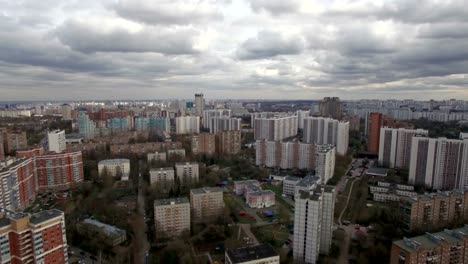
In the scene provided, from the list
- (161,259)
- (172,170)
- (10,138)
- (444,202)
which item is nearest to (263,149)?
(172,170)

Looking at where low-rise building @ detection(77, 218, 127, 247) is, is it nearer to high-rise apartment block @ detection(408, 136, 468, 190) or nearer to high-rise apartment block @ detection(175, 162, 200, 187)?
high-rise apartment block @ detection(175, 162, 200, 187)

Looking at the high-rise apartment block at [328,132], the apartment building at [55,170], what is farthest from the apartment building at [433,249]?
the apartment building at [55,170]

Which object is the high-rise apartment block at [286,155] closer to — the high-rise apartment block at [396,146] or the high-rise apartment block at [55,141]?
the high-rise apartment block at [396,146]

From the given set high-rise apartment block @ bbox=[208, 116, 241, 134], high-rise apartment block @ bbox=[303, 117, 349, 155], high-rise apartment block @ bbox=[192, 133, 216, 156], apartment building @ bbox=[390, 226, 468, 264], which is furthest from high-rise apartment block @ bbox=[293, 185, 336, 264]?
high-rise apartment block @ bbox=[208, 116, 241, 134]

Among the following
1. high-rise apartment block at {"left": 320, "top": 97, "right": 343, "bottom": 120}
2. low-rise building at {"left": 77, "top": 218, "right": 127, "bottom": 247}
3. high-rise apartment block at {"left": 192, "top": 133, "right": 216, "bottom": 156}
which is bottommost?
low-rise building at {"left": 77, "top": 218, "right": 127, "bottom": 247}

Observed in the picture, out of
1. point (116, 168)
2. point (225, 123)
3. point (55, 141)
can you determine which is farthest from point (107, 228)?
point (225, 123)

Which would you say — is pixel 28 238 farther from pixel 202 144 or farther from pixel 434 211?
pixel 202 144
